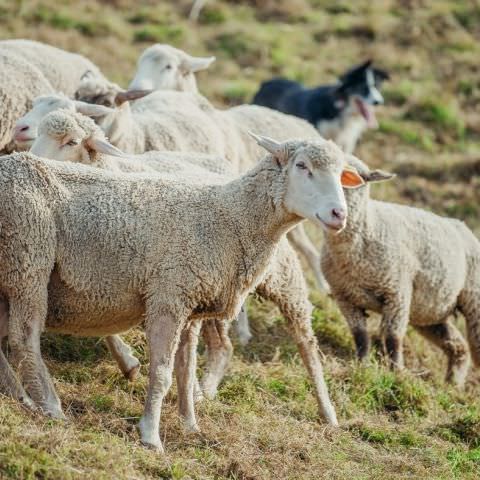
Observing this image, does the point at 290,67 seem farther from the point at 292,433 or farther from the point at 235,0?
the point at 292,433

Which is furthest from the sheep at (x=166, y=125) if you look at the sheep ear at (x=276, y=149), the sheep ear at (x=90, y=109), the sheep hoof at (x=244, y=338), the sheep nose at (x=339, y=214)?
the sheep nose at (x=339, y=214)

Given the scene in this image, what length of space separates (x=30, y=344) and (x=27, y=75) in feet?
13.1

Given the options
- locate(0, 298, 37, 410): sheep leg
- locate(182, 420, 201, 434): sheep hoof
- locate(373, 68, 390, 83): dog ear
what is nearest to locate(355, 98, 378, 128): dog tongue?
locate(373, 68, 390, 83): dog ear

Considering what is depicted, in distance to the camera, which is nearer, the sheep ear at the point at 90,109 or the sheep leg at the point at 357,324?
the sheep ear at the point at 90,109

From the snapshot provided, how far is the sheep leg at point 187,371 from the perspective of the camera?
7.23 metres

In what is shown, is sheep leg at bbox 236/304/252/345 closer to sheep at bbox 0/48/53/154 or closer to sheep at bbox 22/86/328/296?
sheep at bbox 22/86/328/296

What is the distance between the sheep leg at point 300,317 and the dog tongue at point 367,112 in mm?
8330

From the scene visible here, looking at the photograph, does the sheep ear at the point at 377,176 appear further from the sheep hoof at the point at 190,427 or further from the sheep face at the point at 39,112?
the sheep hoof at the point at 190,427

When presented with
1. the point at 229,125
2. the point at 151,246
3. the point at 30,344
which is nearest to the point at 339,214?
the point at 151,246

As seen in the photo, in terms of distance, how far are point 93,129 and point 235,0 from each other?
13.3 metres

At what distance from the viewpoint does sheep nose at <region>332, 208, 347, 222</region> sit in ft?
22.0

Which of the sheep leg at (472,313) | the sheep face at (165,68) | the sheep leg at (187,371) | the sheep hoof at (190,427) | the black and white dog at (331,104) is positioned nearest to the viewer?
the sheep hoof at (190,427)

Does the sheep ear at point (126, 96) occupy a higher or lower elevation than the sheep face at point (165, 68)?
higher

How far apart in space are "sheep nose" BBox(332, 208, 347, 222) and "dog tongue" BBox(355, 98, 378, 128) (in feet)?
31.3
